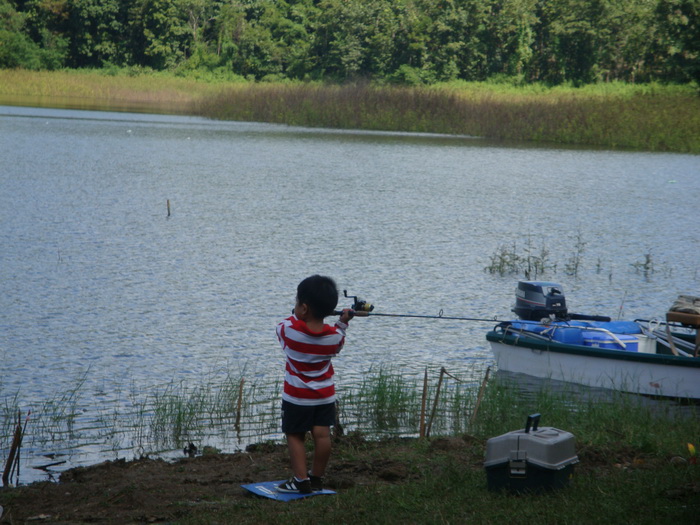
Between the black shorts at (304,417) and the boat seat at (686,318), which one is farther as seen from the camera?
the boat seat at (686,318)

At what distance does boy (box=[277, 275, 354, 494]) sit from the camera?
17.9ft

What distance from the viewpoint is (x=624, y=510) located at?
15.9 ft

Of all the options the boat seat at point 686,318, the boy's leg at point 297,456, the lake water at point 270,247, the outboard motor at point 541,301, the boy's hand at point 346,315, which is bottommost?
the lake water at point 270,247

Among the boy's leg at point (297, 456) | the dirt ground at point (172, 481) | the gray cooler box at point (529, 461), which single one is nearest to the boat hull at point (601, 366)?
the dirt ground at point (172, 481)

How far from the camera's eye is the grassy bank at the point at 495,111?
42719mm

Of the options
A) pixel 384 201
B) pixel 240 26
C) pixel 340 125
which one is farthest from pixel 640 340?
pixel 240 26

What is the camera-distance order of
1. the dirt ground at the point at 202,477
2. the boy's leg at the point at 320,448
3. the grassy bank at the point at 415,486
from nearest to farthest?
the grassy bank at the point at 415,486
the dirt ground at the point at 202,477
the boy's leg at the point at 320,448

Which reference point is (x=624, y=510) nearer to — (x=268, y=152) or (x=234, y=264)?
(x=234, y=264)

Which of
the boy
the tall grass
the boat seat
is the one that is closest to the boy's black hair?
the boy

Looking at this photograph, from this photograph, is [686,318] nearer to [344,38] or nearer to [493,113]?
[493,113]

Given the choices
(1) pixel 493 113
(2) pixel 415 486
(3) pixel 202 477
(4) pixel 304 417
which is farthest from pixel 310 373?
(1) pixel 493 113

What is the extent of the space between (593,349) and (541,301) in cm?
109

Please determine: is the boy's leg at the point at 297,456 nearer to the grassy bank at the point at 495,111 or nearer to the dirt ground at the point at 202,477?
the dirt ground at the point at 202,477

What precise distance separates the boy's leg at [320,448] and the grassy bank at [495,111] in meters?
36.6
